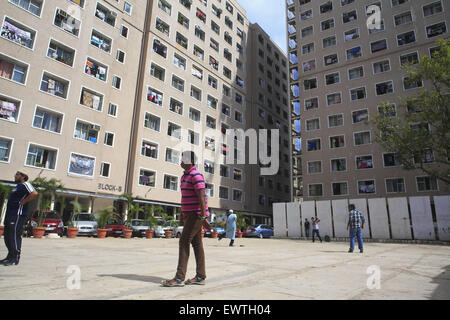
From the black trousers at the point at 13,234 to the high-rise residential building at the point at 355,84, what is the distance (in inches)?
1379

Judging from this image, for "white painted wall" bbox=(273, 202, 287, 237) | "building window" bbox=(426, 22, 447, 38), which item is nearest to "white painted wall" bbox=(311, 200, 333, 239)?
"white painted wall" bbox=(273, 202, 287, 237)

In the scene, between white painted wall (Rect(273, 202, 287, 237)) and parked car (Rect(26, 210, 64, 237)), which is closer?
A: parked car (Rect(26, 210, 64, 237))

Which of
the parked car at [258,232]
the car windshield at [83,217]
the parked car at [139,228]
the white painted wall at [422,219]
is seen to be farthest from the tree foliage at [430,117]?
the car windshield at [83,217]

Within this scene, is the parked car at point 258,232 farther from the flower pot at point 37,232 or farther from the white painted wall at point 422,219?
the flower pot at point 37,232

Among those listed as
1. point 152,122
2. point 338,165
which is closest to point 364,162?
point 338,165

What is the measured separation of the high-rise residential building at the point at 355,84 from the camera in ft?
113

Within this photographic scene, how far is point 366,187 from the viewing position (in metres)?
34.7

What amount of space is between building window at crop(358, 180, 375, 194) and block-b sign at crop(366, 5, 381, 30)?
19.9 metres

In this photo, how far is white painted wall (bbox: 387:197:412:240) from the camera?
846 inches

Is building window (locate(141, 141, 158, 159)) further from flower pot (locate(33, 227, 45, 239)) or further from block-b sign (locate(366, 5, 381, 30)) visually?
block-b sign (locate(366, 5, 381, 30))

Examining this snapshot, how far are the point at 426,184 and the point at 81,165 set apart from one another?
112 ft

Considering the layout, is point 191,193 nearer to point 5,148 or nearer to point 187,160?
point 187,160
